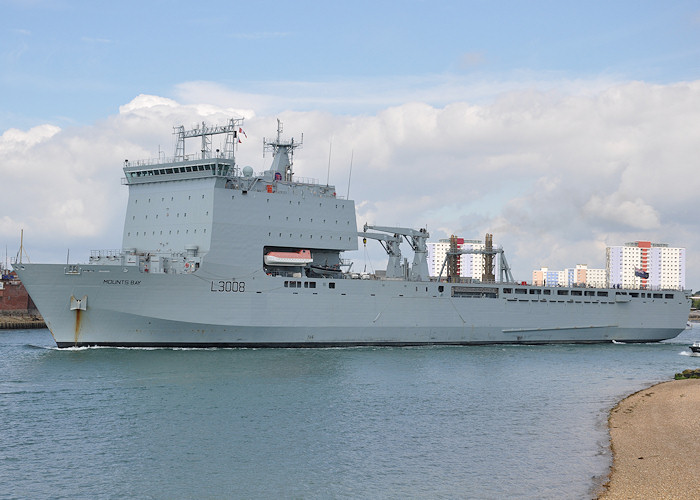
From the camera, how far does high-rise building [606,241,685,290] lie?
8506 cm

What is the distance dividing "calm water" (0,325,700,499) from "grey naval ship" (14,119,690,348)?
123 centimetres

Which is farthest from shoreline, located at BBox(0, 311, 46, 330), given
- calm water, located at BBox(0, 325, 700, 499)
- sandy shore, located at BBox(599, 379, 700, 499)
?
sandy shore, located at BBox(599, 379, 700, 499)

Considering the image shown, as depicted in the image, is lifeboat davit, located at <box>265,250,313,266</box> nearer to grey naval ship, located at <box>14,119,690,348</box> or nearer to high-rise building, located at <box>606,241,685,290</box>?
grey naval ship, located at <box>14,119,690,348</box>

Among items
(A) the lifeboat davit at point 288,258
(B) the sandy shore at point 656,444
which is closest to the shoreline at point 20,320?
(A) the lifeboat davit at point 288,258

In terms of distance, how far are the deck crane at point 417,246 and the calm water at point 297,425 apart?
7.36 metres

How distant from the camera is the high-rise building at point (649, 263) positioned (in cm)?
8506

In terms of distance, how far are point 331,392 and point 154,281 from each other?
9.04 meters

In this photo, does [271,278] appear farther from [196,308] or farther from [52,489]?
[52,489]

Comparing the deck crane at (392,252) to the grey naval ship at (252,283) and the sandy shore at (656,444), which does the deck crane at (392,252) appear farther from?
the sandy shore at (656,444)

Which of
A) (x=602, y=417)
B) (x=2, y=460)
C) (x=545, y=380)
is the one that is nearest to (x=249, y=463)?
(x=2, y=460)

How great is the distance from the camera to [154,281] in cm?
2606

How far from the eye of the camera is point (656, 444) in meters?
14.9


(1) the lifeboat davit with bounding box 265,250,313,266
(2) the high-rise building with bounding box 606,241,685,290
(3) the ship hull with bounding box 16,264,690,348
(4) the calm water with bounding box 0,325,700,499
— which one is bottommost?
(4) the calm water with bounding box 0,325,700,499

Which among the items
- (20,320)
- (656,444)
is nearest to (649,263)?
(20,320)
